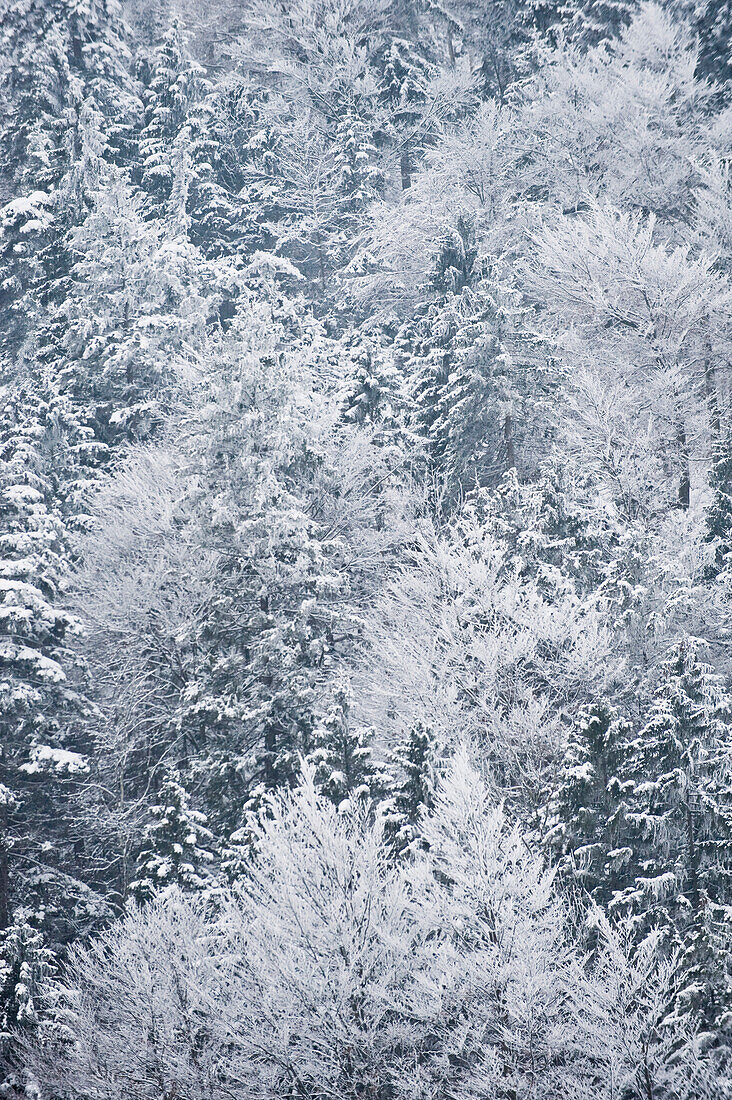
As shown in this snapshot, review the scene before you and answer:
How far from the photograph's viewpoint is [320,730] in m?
19.1

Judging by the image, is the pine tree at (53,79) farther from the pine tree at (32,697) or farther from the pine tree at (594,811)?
the pine tree at (594,811)

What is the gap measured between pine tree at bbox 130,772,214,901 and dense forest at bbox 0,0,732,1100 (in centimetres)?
9

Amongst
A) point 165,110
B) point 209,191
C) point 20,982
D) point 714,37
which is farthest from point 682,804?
point 165,110

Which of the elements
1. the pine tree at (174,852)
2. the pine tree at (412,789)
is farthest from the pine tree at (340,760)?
the pine tree at (174,852)

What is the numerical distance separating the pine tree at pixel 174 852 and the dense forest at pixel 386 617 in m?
0.09

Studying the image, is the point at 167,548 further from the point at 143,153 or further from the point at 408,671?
the point at 143,153

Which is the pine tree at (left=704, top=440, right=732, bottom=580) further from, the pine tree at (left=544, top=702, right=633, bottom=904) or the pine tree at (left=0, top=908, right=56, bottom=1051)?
the pine tree at (left=0, top=908, right=56, bottom=1051)

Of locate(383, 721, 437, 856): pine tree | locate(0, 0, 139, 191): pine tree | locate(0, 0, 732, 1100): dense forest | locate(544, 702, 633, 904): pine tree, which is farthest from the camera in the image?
locate(0, 0, 139, 191): pine tree

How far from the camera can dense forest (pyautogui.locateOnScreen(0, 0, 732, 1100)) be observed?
1566cm

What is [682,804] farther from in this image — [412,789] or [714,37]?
[714,37]

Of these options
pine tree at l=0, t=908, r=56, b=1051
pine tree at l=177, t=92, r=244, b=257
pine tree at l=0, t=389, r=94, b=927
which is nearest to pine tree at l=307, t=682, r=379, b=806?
pine tree at l=0, t=389, r=94, b=927

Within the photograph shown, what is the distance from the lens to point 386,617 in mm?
22938

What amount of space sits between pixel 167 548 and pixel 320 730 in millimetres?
7266

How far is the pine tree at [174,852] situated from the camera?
1761 cm
